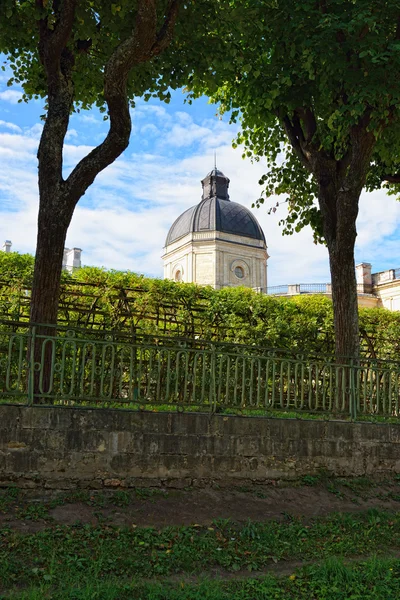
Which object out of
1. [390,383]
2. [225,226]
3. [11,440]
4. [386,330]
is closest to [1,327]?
[11,440]

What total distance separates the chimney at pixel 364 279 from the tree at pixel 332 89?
47525mm

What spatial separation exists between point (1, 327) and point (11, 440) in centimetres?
362

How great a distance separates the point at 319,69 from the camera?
34.7 ft

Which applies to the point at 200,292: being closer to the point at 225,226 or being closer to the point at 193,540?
the point at 193,540

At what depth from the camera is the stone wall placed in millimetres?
7070

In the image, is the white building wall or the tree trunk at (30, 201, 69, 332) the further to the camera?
the white building wall

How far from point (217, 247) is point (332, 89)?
55.4 metres

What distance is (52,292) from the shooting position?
812cm

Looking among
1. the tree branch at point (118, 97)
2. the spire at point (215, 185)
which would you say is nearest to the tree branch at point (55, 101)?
the tree branch at point (118, 97)

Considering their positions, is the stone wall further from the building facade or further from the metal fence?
the building facade

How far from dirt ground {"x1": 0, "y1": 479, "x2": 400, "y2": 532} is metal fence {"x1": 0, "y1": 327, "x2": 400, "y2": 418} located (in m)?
1.16

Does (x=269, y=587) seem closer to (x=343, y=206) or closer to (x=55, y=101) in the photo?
(x=55, y=101)

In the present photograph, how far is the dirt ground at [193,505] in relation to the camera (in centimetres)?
648

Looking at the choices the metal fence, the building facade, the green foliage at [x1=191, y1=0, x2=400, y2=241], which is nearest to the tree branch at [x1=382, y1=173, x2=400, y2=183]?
the green foliage at [x1=191, y1=0, x2=400, y2=241]
